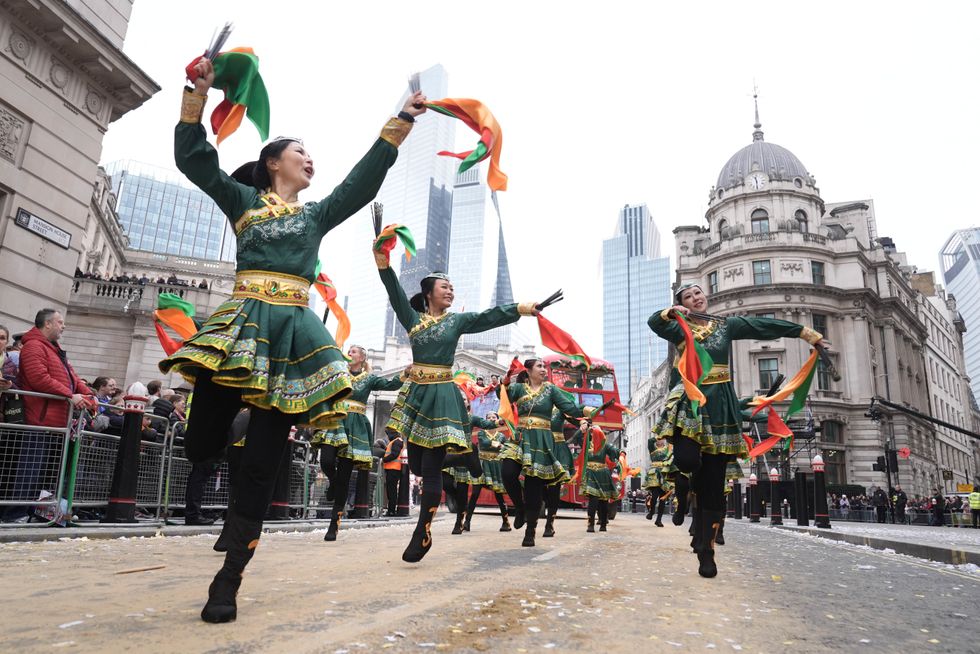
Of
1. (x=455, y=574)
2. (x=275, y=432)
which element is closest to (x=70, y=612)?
(x=275, y=432)

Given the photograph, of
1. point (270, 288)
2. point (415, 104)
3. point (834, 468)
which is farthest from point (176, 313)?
point (834, 468)

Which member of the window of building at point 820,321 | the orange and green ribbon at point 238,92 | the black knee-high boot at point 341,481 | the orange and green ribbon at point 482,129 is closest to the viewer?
the orange and green ribbon at point 238,92

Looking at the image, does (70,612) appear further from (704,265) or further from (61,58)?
(704,265)

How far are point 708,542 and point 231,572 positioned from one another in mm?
3600

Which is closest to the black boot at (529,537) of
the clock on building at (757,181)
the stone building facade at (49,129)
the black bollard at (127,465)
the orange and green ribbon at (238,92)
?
the black bollard at (127,465)

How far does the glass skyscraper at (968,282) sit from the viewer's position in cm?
14188

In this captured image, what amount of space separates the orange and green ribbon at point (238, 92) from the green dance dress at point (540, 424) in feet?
18.1

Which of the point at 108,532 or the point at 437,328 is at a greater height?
the point at 437,328

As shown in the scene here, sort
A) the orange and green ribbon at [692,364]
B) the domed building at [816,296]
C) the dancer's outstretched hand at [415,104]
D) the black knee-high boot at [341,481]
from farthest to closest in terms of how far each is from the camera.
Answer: the domed building at [816,296]
the black knee-high boot at [341,481]
the orange and green ribbon at [692,364]
the dancer's outstretched hand at [415,104]

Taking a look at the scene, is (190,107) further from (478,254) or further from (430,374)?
(478,254)

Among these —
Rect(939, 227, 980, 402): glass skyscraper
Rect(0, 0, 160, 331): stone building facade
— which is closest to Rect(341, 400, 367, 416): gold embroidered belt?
Rect(0, 0, 160, 331): stone building facade

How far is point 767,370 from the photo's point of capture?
43.5 metres

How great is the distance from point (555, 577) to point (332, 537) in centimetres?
358

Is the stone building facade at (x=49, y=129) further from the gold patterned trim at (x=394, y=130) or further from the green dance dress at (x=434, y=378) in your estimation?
the gold patterned trim at (x=394, y=130)
